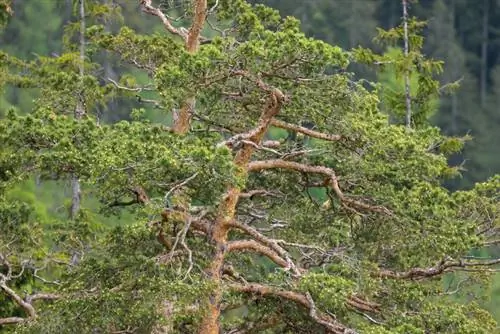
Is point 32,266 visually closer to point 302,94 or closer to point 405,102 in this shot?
point 302,94

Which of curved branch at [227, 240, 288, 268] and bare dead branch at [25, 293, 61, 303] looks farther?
bare dead branch at [25, 293, 61, 303]

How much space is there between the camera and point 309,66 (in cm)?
1223

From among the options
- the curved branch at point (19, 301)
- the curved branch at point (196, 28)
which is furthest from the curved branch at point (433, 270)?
the curved branch at point (19, 301)

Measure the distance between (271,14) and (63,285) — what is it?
158 inches

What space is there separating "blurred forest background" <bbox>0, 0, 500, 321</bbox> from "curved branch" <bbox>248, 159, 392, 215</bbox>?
34.2 meters

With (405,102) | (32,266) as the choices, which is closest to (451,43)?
(405,102)

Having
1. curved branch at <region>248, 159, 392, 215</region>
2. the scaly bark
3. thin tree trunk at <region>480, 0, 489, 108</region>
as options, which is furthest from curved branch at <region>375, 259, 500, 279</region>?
thin tree trunk at <region>480, 0, 489, 108</region>

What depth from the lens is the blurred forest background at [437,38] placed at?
53719mm

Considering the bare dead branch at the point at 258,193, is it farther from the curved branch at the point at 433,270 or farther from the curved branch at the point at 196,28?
the curved branch at the point at 196,28

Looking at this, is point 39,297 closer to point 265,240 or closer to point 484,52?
point 265,240

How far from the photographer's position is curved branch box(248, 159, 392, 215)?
43.2 feet

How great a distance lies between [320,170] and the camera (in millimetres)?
Result: 13250

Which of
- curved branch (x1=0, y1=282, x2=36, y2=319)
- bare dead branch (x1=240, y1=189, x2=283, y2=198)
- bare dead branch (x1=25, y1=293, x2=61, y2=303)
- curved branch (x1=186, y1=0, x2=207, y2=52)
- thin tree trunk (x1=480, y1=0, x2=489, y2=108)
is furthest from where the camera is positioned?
thin tree trunk (x1=480, y1=0, x2=489, y2=108)

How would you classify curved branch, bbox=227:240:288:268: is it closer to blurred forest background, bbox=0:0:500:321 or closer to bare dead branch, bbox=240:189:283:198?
bare dead branch, bbox=240:189:283:198
